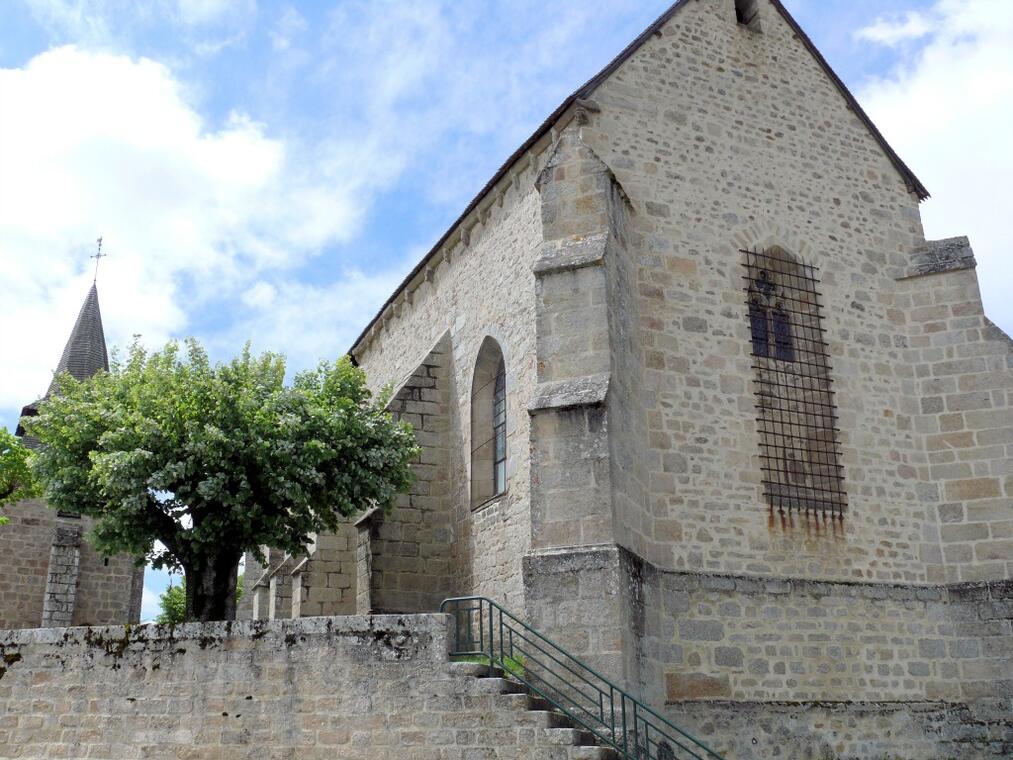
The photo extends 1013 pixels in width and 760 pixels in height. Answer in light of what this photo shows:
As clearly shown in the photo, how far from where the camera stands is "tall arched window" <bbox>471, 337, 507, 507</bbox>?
15.2 metres

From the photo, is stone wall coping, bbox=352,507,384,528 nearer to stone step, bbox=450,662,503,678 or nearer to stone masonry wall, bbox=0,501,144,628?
stone step, bbox=450,662,503,678

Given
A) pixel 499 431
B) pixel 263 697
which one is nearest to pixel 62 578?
pixel 499 431

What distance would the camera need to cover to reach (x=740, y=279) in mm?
14492

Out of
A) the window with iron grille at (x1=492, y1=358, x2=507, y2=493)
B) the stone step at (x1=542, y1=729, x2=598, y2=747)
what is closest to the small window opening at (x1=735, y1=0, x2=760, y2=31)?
the window with iron grille at (x1=492, y1=358, x2=507, y2=493)

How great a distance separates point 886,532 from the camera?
13.9 meters

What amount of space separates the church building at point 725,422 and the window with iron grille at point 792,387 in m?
0.04

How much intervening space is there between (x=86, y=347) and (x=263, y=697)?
21.1 metres

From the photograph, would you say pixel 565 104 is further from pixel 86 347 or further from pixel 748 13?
pixel 86 347

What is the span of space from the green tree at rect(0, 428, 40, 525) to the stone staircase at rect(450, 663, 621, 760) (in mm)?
11063

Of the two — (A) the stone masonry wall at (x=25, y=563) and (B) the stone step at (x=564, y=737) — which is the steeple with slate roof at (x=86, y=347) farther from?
(B) the stone step at (x=564, y=737)

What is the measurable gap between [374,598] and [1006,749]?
854 centimetres

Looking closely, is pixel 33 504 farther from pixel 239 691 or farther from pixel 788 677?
pixel 788 677

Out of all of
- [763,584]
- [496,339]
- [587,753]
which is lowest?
[587,753]

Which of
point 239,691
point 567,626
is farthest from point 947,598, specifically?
point 239,691
